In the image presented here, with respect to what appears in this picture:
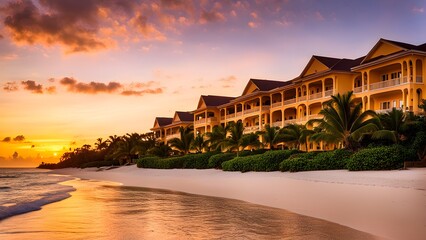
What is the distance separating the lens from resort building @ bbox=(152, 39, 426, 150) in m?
36.1

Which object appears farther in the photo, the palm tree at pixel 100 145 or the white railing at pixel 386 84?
the palm tree at pixel 100 145

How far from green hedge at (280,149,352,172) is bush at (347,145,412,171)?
178 cm

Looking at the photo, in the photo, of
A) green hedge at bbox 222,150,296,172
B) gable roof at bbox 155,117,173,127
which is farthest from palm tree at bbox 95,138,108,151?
green hedge at bbox 222,150,296,172

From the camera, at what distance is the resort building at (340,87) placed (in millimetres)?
36109

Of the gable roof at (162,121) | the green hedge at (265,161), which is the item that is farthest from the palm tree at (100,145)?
the green hedge at (265,161)

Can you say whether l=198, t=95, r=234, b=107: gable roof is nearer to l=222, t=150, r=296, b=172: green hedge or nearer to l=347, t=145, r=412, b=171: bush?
l=222, t=150, r=296, b=172: green hedge

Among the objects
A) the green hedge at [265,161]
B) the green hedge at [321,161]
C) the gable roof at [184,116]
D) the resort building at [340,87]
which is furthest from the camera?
the gable roof at [184,116]

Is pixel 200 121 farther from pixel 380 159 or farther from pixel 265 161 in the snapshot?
pixel 380 159

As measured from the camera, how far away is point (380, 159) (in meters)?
23.7

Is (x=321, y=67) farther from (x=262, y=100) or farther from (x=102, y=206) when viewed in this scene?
(x=102, y=206)

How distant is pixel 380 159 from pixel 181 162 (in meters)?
30.9

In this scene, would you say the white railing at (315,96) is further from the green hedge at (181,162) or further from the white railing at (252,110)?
the green hedge at (181,162)

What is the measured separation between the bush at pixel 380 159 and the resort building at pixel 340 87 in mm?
11909

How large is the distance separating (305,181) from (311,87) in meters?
27.7
